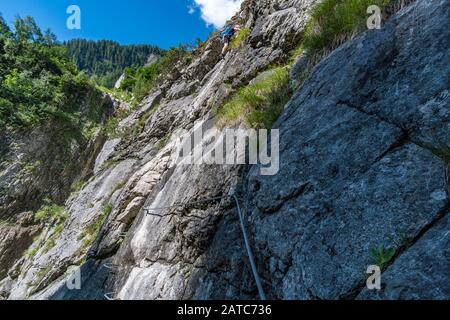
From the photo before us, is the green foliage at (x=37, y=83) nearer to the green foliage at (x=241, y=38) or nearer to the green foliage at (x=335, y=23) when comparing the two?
the green foliage at (x=241, y=38)

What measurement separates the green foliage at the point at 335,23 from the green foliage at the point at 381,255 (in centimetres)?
277

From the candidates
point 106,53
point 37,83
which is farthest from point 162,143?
point 106,53

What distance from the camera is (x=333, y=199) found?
261 cm

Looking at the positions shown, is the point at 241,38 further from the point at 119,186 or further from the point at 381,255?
the point at 381,255

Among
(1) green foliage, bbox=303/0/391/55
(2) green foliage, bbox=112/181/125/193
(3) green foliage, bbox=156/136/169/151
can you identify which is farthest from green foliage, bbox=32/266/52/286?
(1) green foliage, bbox=303/0/391/55

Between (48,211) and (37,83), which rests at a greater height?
(37,83)

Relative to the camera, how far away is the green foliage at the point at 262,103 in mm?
4664

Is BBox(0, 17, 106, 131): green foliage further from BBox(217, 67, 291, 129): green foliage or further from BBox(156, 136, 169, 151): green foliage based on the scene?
BBox(217, 67, 291, 129): green foliage

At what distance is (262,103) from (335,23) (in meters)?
1.50

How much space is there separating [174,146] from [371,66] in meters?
5.22

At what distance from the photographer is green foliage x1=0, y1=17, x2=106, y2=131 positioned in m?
15.1

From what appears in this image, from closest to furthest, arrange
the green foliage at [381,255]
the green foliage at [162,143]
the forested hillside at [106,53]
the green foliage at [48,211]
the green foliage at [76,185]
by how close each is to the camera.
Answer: the green foliage at [381,255], the green foliage at [162,143], the green foliage at [48,211], the green foliage at [76,185], the forested hillside at [106,53]

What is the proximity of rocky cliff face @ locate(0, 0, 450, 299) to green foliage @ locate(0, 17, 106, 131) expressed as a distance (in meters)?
11.7

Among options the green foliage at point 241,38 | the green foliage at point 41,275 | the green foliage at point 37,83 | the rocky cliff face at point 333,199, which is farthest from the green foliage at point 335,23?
the green foliage at point 37,83
